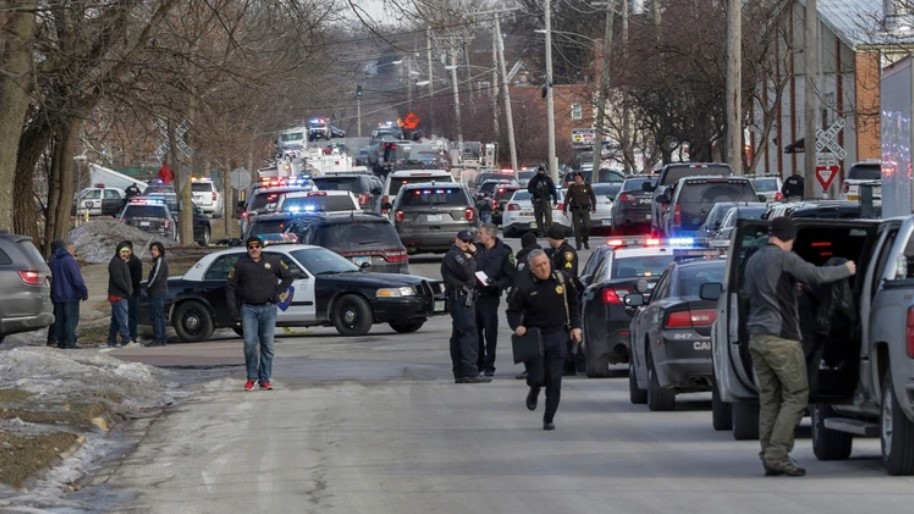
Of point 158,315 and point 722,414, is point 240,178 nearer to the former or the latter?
point 158,315

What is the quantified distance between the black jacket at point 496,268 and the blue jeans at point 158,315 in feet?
29.7

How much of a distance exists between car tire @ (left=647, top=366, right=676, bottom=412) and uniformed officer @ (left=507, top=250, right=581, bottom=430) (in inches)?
50.9

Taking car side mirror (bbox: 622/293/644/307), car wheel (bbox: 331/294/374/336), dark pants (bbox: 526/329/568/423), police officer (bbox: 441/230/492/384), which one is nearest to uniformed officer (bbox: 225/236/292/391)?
police officer (bbox: 441/230/492/384)

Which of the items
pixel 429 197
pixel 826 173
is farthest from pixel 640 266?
pixel 826 173

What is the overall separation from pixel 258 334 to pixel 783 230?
9.31 meters

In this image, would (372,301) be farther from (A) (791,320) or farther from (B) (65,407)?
(A) (791,320)

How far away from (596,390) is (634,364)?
1.53 metres

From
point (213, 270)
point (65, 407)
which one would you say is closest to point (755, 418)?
point (65, 407)

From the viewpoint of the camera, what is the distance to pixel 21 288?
78.9ft

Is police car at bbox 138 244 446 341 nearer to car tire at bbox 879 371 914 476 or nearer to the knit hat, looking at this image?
the knit hat

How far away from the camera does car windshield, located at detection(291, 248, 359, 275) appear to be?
26.8 metres

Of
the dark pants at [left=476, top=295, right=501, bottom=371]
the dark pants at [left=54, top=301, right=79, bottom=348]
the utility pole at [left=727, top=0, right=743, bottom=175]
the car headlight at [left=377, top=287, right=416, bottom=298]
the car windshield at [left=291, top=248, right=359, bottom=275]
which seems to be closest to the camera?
the dark pants at [left=476, top=295, right=501, bottom=371]

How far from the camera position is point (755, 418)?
43.7ft

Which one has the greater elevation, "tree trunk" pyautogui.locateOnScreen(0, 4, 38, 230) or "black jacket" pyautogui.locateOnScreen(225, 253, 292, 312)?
"tree trunk" pyautogui.locateOnScreen(0, 4, 38, 230)
